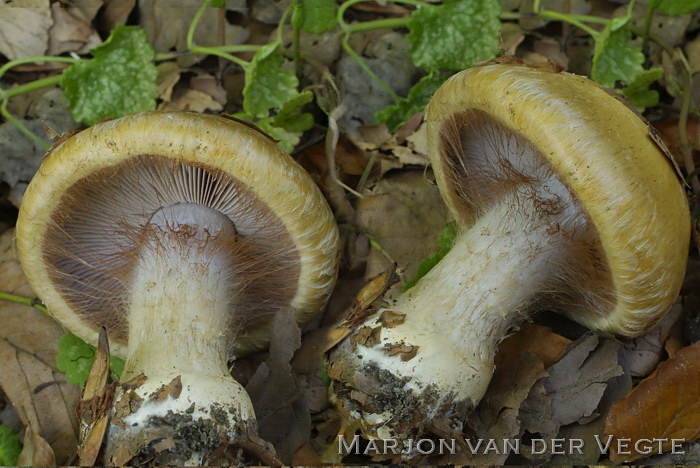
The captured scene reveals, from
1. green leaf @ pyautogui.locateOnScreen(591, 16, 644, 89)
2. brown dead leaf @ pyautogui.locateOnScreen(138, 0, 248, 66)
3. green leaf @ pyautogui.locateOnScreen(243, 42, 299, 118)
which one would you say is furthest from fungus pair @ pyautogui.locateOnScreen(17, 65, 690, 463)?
brown dead leaf @ pyautogui.locateOnScreen(138, 0, 248, 66)

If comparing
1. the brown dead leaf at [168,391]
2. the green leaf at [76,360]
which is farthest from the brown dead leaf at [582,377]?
the green leaf at [76,360]

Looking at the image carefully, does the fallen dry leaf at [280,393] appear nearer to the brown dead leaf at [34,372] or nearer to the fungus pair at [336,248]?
the fungus pair at [336,248]

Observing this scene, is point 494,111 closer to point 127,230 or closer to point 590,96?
point 590,96

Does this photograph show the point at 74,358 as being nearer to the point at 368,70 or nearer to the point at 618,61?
the point at 368,70

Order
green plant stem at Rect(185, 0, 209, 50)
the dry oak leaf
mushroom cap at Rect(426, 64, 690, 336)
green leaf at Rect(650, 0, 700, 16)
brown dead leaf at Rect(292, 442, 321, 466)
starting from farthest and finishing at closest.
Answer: green plant stem at Rect(185, 0, 209, 50), green leaf at Rect(650, 0, 700, 16), brown dead leaf at Rect(292, 442, 321, 466), the dry oak leaf, mushroom cap at Rect(426, 64, 690, 336)

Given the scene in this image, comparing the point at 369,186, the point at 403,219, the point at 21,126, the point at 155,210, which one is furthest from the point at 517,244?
the point at 21,126

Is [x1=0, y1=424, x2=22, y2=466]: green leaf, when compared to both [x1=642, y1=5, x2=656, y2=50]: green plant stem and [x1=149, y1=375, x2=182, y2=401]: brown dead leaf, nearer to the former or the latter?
[x1=149, y1=375, x2=182, y2=401]: brown dead leaf
